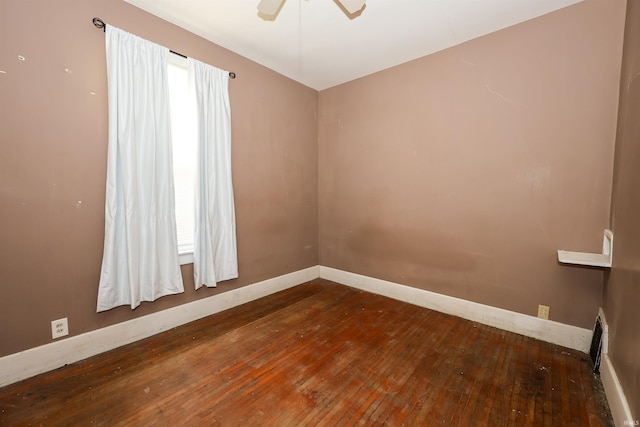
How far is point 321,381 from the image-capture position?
188 centimetres

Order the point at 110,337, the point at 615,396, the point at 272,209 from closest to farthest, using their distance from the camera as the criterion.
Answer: the point at 615,396
the point at 110,337
the point at 272,209

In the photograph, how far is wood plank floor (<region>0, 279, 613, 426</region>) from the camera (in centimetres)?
159

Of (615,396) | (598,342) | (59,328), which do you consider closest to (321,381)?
(615,396)

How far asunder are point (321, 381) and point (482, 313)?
1822 millimetres

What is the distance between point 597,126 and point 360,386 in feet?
8.75

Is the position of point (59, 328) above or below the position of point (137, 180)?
below

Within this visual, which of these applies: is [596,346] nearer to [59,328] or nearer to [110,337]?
[110,337]

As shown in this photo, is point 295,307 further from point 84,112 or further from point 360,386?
point 84,112

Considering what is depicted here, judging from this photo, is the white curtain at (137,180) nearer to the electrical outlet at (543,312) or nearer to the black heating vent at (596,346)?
the electrical outlet at (543,312)

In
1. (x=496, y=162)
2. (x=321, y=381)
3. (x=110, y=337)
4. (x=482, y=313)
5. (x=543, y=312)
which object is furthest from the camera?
(x=482, y=313)

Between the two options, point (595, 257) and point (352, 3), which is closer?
point (352, 3)

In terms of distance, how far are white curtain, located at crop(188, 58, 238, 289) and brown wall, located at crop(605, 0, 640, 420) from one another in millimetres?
2992

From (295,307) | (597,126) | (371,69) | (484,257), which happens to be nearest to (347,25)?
(371,69)

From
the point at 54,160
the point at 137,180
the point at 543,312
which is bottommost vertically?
the point at 543,312
